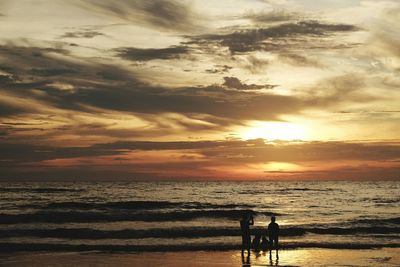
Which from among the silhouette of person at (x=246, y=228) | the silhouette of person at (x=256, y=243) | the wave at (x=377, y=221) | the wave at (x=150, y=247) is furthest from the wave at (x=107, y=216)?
the silhouette of person at (x=246, y=228)

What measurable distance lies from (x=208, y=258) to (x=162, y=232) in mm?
11707

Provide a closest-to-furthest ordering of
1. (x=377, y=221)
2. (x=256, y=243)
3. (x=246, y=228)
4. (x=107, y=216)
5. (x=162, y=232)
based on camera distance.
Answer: (x=246, y=228)
(x=256, y=243)
(x=162, y=232)
(x=377, y=221)
(x=107, y=216)

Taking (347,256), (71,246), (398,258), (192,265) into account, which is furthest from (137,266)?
(398,258)

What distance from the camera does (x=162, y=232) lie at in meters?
33.4

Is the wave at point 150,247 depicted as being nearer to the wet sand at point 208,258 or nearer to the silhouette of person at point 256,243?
the wet sand at point 208,258

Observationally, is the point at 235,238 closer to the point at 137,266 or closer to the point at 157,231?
the point at 157,231

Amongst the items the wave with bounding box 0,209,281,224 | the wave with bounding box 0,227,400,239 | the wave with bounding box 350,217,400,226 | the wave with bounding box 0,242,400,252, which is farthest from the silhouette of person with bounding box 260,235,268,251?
the wave with bounding box 350,217,400,226

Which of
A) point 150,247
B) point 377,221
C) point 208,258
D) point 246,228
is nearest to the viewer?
point 246,228

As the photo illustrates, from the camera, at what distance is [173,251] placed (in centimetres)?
2473

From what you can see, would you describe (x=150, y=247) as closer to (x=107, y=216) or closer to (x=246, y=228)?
(x=246, y=228)

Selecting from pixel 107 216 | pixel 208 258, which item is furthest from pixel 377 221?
pixel 208 258

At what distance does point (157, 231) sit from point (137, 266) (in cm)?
1411

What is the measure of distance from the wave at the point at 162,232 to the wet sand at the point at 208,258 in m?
7.66

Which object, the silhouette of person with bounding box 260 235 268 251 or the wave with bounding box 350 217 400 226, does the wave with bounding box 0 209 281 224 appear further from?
the silhouette of person with bounding box 260 235 268 251
